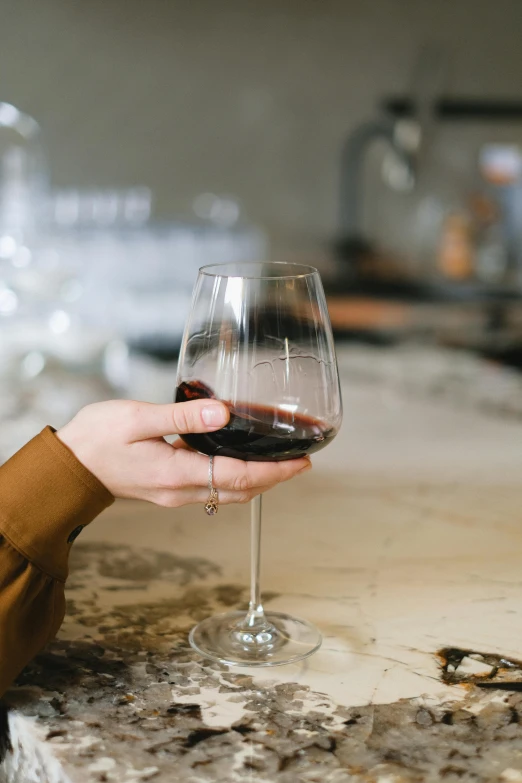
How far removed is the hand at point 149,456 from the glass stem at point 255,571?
2 cm

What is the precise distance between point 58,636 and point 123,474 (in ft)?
0.50

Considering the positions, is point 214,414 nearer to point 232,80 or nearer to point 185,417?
point 185,417

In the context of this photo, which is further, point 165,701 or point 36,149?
point 36,149

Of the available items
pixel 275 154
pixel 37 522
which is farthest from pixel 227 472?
pixel 275 154

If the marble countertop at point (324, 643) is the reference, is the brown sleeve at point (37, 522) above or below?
above

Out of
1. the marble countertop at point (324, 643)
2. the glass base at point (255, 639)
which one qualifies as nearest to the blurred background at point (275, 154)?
the marble countertop at point (324, 643)

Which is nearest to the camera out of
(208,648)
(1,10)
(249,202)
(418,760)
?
(418,760)

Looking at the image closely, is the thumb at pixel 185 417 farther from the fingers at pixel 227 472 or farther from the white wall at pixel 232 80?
the white wall at pixel 232 80

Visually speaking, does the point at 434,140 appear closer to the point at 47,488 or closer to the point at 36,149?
the point at 36,149

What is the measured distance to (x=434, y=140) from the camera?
330cm

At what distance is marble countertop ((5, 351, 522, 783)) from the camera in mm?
534

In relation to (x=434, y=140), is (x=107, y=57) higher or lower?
higher

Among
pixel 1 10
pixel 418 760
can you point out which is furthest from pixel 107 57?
pixel 418 760

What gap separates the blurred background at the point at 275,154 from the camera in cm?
301
